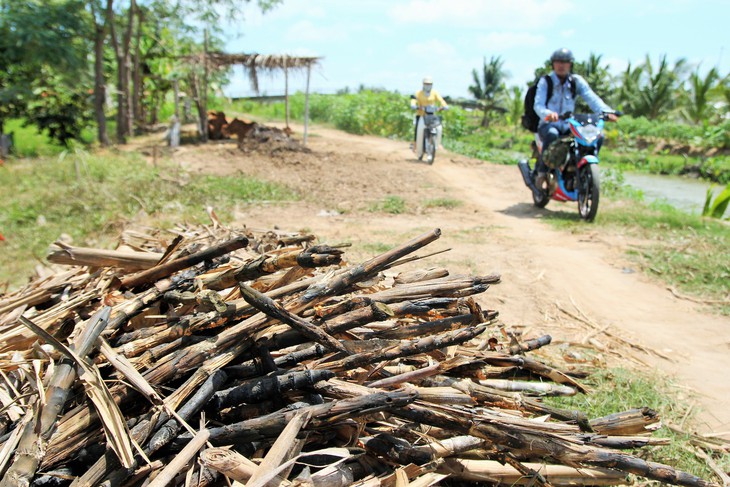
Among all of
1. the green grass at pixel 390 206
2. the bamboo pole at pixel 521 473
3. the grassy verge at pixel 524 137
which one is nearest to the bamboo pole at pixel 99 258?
the bamboo pole at pixel 521 473

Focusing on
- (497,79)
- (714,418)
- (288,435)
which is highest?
(497,79)

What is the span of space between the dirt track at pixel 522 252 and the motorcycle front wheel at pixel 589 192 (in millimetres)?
306

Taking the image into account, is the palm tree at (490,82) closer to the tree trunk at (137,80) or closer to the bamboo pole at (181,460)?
the tree trunk at (137,80)

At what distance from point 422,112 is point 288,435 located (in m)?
13.4

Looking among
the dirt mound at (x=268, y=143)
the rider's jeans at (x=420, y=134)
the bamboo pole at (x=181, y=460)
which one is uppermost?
the rider's jeans at (x=420, y=134)

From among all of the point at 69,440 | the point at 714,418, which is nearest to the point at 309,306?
the point at 69,440

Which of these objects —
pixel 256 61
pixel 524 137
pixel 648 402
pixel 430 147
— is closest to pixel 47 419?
pixel 648 402

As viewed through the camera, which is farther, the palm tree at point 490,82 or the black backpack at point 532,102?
the palm tree at point 490,82

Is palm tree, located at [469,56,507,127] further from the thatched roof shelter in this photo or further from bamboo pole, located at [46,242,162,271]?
bamboo pole, located at [46,242,162,271]

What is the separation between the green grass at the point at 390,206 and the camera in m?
9.24

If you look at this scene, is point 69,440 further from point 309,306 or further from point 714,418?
point 714,418

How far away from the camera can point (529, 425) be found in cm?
231

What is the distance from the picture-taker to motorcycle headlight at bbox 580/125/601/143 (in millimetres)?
8070

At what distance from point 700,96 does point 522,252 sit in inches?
1148
